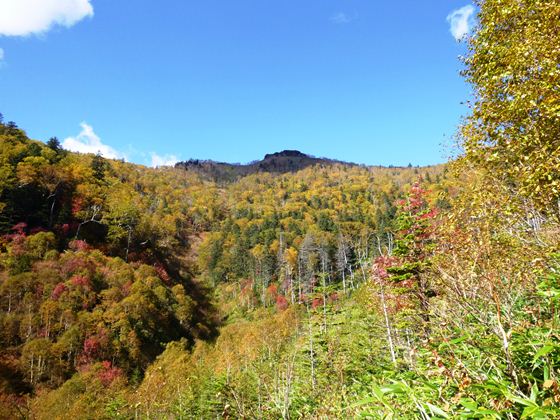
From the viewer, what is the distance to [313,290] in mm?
53188

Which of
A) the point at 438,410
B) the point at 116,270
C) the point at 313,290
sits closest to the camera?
the point at 438,410

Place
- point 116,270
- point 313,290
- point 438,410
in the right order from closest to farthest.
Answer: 1. point 438,410
2. point 313,290
3. point 116,270

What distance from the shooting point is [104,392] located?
122 ft

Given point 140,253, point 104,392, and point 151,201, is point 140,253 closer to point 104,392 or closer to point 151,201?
point 104,392

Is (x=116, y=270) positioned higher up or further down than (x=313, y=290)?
higher up

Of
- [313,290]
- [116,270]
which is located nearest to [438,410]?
[313,290]

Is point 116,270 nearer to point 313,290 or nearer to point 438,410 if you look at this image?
point 313,290

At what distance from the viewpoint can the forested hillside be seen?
12.8ft

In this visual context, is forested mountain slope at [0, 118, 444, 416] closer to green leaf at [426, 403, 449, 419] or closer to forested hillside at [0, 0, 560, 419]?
forested hillside at [0, 0, 560, 419]

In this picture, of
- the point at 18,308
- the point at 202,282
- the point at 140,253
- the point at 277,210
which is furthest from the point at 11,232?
the point at 277,210

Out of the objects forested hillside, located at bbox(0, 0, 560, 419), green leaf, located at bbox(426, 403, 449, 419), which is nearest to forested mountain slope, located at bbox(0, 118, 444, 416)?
forested hillside, located at bbox(0, 0, 560, 419)

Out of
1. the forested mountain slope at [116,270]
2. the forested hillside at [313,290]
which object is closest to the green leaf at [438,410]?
the forested hillside at [313,290]

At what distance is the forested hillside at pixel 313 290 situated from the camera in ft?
12.8

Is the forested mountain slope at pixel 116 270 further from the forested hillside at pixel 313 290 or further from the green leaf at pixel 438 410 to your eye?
the green leaf at pixel 438 410
